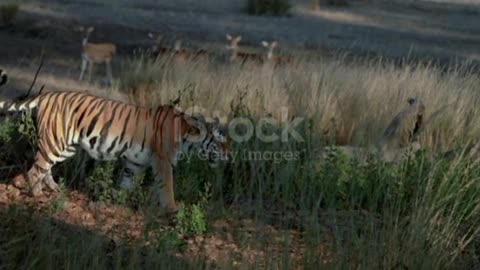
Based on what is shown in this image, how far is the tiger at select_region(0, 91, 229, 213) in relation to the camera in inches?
276

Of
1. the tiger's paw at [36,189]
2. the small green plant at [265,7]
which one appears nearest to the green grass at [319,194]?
the tiger's paw at [36,189]

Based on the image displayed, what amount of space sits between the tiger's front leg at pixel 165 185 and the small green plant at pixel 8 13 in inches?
734

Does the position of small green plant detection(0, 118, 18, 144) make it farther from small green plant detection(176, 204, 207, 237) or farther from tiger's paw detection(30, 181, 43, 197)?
small green plant detection(176, 204, 207, 237)

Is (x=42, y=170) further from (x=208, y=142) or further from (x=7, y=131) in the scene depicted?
(x=208, y=142)

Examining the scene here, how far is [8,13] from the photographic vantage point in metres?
24.9

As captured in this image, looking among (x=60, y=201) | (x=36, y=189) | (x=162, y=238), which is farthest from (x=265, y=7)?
(x=162, y=238)

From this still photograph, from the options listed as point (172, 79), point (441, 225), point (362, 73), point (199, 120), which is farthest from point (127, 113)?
point (362, 73)

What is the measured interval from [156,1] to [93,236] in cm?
3394

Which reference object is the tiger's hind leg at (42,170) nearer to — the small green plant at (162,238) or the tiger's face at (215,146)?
the tiger's face at (215,146)

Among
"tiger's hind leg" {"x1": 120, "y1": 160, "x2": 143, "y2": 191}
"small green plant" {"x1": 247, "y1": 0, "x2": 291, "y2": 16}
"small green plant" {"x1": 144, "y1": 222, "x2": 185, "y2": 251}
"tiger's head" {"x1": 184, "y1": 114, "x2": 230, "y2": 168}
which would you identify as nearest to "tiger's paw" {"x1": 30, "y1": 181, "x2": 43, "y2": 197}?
"tiger's hind leg" {"x1": 120, "y1": 160, "x2": 143, "y2": 191}

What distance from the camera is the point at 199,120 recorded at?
7219 mm

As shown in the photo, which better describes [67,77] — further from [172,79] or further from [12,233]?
[12,233]

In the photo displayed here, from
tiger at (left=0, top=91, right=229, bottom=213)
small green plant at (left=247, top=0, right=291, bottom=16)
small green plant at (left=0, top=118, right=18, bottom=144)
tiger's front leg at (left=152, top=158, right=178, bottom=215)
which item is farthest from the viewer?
small green plant at (left=247, top=0, right=291, bottom=16)

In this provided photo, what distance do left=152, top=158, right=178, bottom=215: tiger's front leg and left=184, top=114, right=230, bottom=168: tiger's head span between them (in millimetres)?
309
